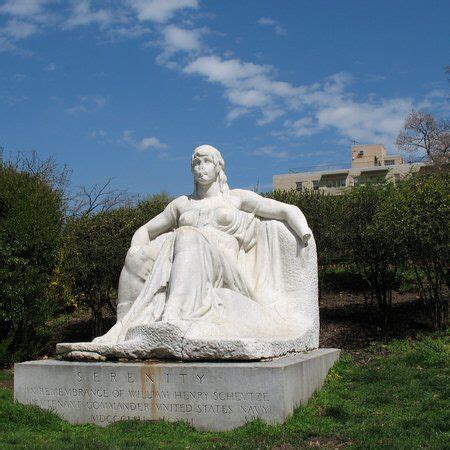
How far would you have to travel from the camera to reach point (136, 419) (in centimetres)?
531

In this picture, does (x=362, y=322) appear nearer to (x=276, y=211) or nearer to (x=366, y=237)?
(x=366, y=237)

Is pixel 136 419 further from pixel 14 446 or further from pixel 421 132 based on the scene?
pixel 421 132

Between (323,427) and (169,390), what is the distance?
126cm

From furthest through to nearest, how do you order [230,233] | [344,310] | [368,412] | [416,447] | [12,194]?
[344,310]
[12,194]
[230,233]
[368,412]
[416,447]

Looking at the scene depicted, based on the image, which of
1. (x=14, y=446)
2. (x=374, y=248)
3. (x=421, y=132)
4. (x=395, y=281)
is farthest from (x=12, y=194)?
(x=421, y=132)

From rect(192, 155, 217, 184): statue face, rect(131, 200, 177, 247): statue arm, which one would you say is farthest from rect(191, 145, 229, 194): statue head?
rect(131, 200, 177, 247): statue arm

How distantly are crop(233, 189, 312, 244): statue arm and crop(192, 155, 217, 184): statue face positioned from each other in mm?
367

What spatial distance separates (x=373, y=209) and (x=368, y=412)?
844 centimetres

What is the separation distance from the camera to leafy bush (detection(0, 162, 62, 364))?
432 inches

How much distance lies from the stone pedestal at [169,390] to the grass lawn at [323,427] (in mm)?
118

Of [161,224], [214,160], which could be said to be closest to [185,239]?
[161,224]

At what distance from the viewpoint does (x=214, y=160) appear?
7.27 m

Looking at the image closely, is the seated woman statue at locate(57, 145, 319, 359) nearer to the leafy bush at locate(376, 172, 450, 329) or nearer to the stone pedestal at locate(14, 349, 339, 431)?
the stone pedestal at locate(14, 349, 339, 431)

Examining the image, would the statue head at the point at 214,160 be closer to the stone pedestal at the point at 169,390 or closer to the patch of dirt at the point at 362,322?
the stone pedestal at the point at 169,390
